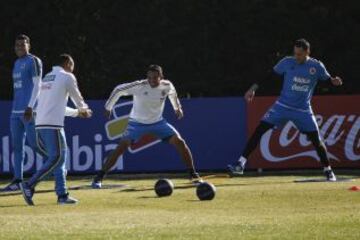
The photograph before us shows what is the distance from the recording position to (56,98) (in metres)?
13.5

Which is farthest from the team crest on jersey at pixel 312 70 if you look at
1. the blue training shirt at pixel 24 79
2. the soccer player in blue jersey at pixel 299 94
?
the blue training shirt at pixel 24 79

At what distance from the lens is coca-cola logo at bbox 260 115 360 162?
20625mm

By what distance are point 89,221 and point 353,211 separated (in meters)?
3.24

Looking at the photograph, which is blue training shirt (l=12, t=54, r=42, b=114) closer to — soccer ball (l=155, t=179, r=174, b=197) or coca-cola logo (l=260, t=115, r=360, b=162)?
soccer ball (l=155, t=179, r=174, b=197)

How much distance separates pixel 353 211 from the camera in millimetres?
11938

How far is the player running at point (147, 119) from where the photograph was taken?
16203 millimetres

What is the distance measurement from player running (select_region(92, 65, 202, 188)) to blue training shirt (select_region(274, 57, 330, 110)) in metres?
1.99

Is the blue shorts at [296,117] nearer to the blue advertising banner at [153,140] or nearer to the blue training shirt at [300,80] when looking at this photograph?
the blue training shirt at [300,80]

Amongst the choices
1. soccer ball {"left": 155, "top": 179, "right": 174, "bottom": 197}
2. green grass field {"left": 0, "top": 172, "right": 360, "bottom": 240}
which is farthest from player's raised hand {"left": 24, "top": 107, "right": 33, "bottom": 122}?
soccer ball {"left": 155, "top": 179, "right": 174, "bottom": 197}

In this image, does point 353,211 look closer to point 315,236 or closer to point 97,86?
point 315,236

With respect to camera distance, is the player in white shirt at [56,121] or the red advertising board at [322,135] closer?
the player in white shirt at [56,121]

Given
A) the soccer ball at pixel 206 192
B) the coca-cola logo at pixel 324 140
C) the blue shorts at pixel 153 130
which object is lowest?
the coca-cola logo at pixel 324 140

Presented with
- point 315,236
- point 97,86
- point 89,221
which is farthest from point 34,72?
point 97,86

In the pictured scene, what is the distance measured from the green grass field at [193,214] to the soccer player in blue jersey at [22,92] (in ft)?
2.50
